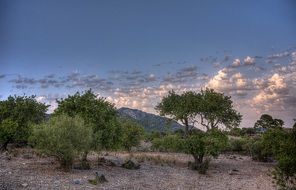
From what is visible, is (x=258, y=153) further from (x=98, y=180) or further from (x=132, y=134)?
(x=98, y=180)

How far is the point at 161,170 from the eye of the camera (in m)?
39.0

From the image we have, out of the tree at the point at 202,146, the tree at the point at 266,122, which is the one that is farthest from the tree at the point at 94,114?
the tree at the point at 266,122

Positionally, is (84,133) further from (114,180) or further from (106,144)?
(106,144)

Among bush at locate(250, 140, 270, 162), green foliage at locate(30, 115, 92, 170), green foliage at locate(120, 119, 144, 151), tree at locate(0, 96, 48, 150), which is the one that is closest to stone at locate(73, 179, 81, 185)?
green foliage at locate(30, 115, 92, 170)

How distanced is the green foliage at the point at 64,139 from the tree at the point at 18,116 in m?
11.8

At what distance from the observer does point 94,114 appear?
125 ft

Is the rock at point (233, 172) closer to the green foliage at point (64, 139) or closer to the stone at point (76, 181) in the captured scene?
the green foliage at point (64, 139)

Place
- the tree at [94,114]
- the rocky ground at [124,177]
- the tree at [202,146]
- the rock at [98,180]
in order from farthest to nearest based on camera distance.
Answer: the tree at [202,146], the tree at [94,114], the rock at [98,180], the rocky ground at [124,177]

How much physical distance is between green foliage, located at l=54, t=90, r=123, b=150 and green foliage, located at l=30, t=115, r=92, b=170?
5579mm

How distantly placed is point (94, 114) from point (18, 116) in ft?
39.3

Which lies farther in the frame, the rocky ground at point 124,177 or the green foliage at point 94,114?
the green foliage at point 94,114

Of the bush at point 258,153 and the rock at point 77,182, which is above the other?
the bush at point 258,153

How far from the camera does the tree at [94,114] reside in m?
37.6

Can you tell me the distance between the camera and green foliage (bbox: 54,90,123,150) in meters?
37.7
